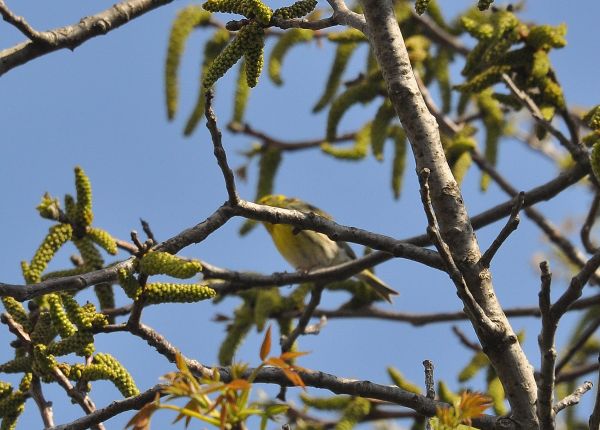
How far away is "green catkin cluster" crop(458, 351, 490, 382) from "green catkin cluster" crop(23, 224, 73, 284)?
9.91 feet

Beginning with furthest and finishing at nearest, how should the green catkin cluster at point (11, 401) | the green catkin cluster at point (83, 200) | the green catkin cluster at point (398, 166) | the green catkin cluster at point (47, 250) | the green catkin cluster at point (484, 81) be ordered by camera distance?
the green catkin cluster at point (398, 166)
the green catkin cluster at point (484, 81)
the green catkin cluster at point (83, 200)
the green catkin cluster at point (47, 250)
the green catkin cluster at point (11, 401)

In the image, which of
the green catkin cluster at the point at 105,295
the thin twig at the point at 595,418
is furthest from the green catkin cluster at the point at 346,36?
the thin twig at the point at 595,418

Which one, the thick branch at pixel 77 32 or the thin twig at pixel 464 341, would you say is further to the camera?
the thin twig at pixel 464 341

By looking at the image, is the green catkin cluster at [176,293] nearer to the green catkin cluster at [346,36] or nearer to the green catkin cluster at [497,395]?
the green catkin cluster at [497,395]

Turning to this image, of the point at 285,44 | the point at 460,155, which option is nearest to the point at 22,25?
the point at 460,155

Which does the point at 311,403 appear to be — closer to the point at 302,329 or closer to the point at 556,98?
the point at 302,329

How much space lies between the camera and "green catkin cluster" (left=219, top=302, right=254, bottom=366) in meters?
6.16

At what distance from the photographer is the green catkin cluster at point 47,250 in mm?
3675

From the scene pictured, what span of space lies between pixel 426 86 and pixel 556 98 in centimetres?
224

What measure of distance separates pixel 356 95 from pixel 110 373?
340cm

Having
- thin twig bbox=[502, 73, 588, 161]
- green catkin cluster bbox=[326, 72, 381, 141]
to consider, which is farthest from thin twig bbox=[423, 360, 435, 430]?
green catkin cluster bbox=[326, 72, 381, 141]

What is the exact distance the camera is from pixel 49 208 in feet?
13.8

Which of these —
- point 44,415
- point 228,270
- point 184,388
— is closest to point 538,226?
point 228,270

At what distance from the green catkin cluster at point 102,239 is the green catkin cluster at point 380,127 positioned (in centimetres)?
243
